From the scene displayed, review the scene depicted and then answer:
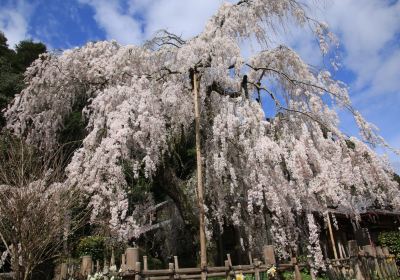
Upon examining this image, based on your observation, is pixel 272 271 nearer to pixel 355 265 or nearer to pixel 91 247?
pixel 355 265

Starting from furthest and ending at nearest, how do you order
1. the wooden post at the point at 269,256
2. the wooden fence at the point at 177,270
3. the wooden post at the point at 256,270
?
the wooden post at the point at 269,256 → the wooden post at the point at 256,270 → the wooden fence at the point at 177,270

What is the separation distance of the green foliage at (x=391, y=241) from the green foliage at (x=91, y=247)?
34.1 ft

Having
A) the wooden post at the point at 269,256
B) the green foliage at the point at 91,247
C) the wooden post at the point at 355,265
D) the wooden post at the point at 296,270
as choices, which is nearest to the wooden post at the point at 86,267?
the wooden post at the point at 269,256

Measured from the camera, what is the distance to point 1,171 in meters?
8.80

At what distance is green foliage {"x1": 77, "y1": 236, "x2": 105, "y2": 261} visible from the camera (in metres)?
12.0

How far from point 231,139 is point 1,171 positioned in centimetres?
568

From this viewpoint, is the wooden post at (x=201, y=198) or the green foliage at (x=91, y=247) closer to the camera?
the wooden post at (x=201, y=198)

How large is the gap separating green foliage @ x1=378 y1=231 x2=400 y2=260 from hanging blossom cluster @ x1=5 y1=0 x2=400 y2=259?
20.3ft

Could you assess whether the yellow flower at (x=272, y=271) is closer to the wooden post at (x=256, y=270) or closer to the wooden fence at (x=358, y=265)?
the wooden post at (x=256, y=270)

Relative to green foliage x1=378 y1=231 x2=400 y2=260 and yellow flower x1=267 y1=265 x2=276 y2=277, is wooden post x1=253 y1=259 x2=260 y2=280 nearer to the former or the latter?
yellow flower x1=267 y1=265 x2=276 y2=277

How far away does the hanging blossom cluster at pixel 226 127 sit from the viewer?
7.46 m

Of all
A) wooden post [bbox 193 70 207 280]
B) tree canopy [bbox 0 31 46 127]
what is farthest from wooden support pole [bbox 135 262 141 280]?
tree canopy [bbox 0 31 46 127]

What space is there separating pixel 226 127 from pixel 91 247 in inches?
272

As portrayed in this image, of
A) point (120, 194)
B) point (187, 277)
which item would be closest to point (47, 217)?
point (120, 194)
